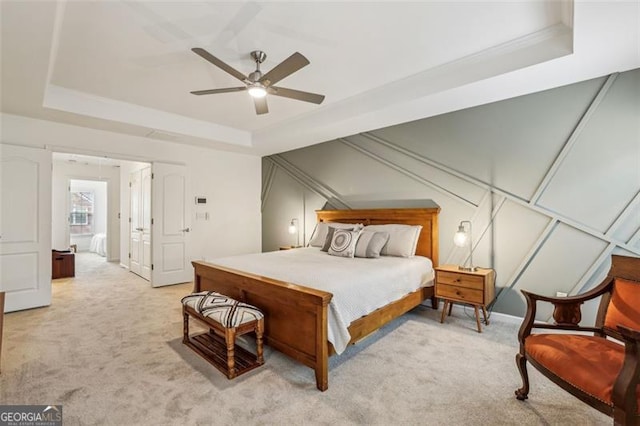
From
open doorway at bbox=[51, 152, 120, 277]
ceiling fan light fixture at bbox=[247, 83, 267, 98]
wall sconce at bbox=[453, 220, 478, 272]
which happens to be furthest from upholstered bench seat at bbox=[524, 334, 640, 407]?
open doorway at bbox=[51, 152, 120, 277]

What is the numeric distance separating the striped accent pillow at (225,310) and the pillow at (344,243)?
4.95 feet

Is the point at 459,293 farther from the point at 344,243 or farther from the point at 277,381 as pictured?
the point at 277,381

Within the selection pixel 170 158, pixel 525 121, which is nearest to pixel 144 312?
pixel 170 158

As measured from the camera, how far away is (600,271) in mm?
2746

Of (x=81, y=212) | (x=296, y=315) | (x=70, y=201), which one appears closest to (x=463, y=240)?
→ (x=296, y=315)

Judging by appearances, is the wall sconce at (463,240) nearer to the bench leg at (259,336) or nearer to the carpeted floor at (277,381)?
the carpeted floor at (277,381)

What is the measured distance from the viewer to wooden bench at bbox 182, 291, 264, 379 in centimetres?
219

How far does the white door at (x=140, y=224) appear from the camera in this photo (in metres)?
5.35

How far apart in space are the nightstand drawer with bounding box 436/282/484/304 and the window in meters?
11.4

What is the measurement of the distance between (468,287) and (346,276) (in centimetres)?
146

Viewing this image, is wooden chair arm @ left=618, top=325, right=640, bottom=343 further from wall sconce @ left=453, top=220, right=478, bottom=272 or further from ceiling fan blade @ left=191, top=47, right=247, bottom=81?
ceiling fan blade @ left=191, top=47, right=247, bottom=81

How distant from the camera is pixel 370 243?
362 centimetres

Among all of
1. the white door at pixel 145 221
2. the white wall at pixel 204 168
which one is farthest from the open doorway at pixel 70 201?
the white door at pixel 145 221

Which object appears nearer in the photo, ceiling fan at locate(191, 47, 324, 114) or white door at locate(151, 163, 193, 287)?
ceiling fan at locate(191, 47, 324, 114)
